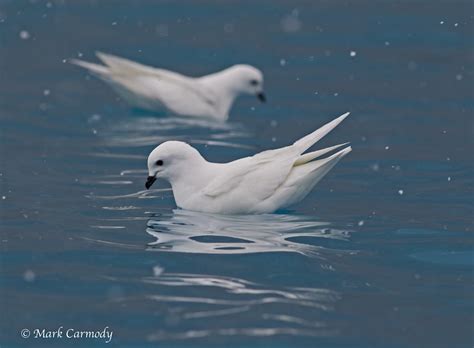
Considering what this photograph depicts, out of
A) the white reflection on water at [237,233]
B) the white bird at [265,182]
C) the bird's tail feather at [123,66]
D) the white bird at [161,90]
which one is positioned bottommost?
the white reflection on water at [237,233]

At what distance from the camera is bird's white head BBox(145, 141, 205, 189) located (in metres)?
9.80

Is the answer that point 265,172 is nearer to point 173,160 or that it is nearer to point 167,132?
point 173,160

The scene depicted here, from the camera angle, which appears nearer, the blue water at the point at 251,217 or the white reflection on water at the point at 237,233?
the blue water at the point at 251,217

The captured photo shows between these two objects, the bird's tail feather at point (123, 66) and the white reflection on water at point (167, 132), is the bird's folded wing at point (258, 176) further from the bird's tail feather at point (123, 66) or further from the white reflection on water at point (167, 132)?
the bird's tail feather at point (123, 66)

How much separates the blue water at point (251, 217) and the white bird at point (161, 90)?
12.1 inches

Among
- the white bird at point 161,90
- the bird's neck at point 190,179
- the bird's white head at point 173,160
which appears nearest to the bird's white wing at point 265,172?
the bird's neck at point 190,179

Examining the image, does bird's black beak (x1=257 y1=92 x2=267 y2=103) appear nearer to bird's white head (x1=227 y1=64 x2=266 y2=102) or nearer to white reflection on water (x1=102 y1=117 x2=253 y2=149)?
bird's white head (x1=227 y1=64 x2=266 y2=102)

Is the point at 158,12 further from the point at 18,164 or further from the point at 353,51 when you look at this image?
the point at 18,164

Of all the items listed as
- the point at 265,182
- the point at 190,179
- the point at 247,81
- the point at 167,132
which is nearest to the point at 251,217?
the point at 265,182

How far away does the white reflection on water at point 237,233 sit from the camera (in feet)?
28.1

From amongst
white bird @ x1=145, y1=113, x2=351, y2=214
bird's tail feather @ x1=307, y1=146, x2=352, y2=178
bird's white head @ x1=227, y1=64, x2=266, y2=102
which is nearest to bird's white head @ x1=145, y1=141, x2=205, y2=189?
white bird @ x1=145, y1=113, x2=351, y2=214

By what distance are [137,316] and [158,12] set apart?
14278 millimetres

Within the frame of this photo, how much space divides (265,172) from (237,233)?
2.46 feet

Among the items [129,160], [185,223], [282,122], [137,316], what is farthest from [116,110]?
[137,316]
